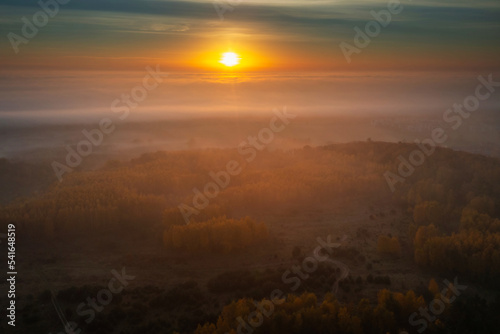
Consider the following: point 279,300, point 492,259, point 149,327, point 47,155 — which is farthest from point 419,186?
point 47,155

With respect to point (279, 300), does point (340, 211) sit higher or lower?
higher

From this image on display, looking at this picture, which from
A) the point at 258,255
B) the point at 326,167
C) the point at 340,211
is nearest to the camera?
the point at 258,255

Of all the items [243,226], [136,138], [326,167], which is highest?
[136,138]

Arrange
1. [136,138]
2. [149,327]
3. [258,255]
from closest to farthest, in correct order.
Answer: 1. [149,327]
2. [258,255]
3. [136,138]

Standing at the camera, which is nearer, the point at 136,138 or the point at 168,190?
the point at 168,190

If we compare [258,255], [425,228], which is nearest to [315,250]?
[258,255]

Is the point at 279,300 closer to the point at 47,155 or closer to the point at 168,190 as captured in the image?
the point at 168,190

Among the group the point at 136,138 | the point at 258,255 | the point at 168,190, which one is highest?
the point at 136,138

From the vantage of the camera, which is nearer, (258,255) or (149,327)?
(149,327)

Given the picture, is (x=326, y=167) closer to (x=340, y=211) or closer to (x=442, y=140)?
(x=340, y=211)
